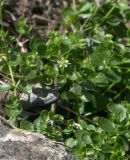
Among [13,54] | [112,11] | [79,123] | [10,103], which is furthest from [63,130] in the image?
[112,11]

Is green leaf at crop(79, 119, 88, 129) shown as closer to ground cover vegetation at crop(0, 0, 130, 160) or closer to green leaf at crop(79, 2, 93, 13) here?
ground cover vegetation at crop(0, 0, 130, 160)

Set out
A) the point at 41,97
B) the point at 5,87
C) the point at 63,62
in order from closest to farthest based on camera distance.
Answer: the point at 5,87 < the point at 63,62 < the point at 41,97

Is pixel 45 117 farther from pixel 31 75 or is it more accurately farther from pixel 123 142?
pixel 123 142

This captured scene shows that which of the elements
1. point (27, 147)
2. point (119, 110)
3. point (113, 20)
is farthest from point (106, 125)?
point (113, 20)

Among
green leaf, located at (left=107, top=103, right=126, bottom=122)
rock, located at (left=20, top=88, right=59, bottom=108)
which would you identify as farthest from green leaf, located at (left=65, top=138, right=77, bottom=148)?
rock, located at (left=20, top=88, right=59, bottom=108)

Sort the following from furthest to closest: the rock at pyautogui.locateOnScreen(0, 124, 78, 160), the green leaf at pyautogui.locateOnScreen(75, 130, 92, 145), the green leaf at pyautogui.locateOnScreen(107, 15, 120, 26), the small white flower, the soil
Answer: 1. the soil
2. the green leaf at pyautogui.locateOnScreen(107, 15, 120, 26)
3. the small white flower
4. the green leaf at pyautogui.locateOnScreen(75, 130, 92, 145)
5. the rock at pyautogui.locateOnScreen(0, 124, 78, 160)

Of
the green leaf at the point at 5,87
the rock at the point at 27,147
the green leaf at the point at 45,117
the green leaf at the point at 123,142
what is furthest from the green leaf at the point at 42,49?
the green leaf at the point at 123,142
